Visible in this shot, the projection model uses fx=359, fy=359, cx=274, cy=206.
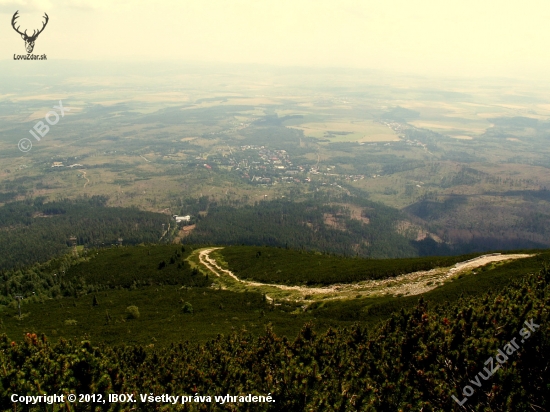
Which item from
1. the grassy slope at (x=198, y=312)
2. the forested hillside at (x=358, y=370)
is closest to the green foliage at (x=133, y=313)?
the grassy slope at (x=198, y=312)

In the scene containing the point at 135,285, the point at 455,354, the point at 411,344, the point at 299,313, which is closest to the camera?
the point at 455,354

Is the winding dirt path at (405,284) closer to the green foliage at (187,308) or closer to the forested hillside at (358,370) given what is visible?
the green foliage at (187,308)

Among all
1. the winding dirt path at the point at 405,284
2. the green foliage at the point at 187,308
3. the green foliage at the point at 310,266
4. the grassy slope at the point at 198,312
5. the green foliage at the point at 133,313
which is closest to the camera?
the grassy slope at the point at 198,312

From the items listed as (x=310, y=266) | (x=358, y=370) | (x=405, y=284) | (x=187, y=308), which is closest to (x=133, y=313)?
(x=187, y=308)

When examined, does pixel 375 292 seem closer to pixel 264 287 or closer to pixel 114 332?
pixel 264 287

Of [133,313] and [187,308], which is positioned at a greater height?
[187,308]

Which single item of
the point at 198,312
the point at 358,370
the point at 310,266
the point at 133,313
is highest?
the point at 358,370

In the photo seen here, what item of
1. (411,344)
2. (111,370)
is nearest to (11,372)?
(111,370)

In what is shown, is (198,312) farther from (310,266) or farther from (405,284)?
(405,284)
